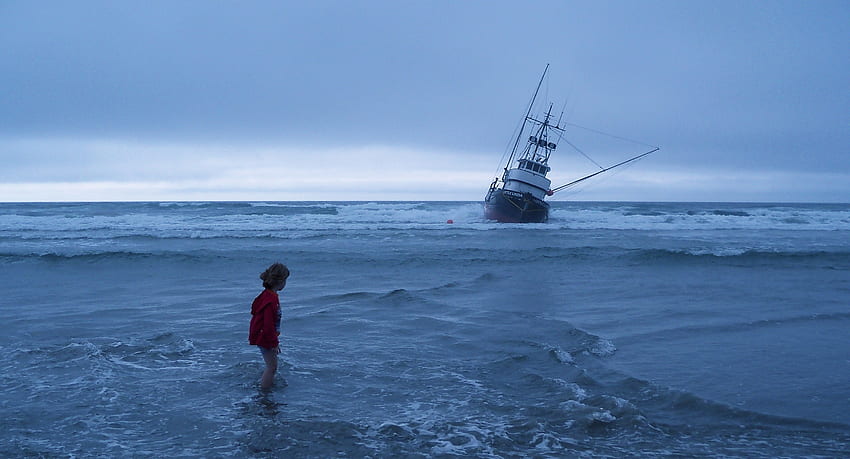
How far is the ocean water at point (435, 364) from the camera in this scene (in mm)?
4895

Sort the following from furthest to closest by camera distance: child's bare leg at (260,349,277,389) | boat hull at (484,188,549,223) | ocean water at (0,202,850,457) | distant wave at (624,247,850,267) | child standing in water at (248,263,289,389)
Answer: boat hull at (484,188,549,223)
distant wave at (624,247,850,267)
child's bare leg at (260,349,277,389)
child standing in water at (248,263,289,389)
ocean water at (0,202,850,457)

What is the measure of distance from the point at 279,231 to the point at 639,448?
1117 inches

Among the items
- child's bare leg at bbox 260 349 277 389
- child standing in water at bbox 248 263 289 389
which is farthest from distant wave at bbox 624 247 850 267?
child standing in water at bbox 248 263 289 389

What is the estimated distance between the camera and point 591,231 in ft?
107

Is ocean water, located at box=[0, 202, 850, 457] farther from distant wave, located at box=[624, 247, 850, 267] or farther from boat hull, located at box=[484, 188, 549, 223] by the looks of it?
→ boat hull, located at box=[484, 188, 549, 223]

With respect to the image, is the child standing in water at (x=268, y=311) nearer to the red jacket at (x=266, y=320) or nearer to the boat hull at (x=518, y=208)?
the red jacket at (x=266, y=320)

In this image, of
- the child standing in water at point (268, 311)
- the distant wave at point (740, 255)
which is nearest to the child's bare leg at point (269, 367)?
the child standing in water at point (268, 311)

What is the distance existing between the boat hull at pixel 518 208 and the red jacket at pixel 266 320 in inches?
1340

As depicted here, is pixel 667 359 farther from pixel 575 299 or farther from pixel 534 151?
pixel 534 151

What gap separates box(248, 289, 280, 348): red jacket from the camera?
5.75 m

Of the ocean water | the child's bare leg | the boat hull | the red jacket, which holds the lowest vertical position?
the ocean water

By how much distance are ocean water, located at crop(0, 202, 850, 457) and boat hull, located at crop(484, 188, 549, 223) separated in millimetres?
22221

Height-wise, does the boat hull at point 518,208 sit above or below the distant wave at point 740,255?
above

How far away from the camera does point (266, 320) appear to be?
5.75m
